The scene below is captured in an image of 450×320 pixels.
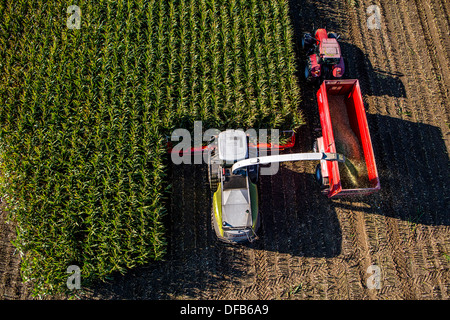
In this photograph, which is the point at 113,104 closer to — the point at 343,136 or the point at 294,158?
the point at 294,158

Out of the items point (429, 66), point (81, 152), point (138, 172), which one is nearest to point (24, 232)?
point (81, 152)

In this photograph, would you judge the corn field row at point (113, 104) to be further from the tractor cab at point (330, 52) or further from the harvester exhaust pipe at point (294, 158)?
the harvester exhaust pipe at point (294, 158)

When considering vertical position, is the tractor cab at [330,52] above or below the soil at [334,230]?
above

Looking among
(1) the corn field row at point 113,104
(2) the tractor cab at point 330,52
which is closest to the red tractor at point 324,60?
(2) the tractor cab at point 330,52

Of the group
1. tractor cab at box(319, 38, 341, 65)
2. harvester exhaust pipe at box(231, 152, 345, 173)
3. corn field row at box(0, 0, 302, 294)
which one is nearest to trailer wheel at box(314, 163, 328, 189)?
harvester exhaust pipe at box(231, 152, 345, 173)

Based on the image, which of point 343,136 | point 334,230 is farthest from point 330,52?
point 334,230

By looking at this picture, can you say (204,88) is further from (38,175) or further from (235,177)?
(38,175)
